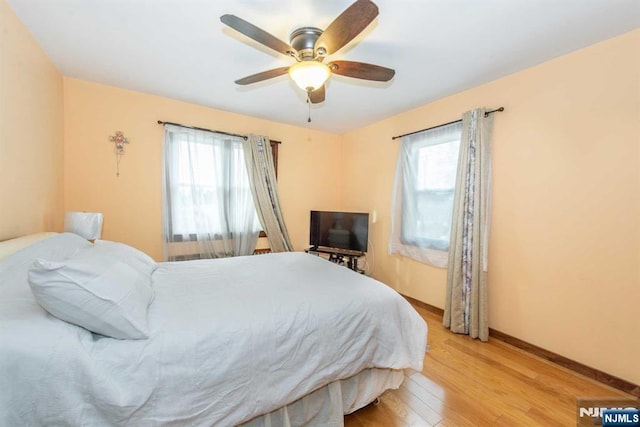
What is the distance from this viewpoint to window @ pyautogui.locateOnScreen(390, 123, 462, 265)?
2739 millimetres

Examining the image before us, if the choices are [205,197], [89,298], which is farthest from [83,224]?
[89,298]

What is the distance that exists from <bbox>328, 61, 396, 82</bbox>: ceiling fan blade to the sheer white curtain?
1.93 metres

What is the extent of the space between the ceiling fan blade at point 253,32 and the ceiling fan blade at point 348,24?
0.71ft

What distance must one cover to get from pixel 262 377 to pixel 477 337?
218 centimetres

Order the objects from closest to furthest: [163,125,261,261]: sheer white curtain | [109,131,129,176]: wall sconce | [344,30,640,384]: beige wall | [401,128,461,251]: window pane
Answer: [344,30,640,384]: beige wall
[109,131,129,176]: wall sconce
[401,128,461,251]: window pane
[163,125,261,261]: sheer white curtain

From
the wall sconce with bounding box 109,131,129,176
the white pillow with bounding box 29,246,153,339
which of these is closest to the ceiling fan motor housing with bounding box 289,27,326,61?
the white pillow with bounding box 29,246,153,339

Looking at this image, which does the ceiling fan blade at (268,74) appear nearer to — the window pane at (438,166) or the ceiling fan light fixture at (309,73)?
the ceiling fan light fixture at (309,73)

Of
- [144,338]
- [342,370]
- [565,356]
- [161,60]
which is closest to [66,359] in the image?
[144,338]

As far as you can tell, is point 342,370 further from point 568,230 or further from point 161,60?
point 161,60

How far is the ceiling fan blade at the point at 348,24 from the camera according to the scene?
45.8 inches

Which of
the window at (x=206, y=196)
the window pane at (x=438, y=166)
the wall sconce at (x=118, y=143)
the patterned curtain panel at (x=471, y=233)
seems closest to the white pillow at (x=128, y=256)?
the window at (x=206, y=196)

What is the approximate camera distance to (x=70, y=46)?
1935 mm

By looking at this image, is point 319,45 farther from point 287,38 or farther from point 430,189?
point 430,189

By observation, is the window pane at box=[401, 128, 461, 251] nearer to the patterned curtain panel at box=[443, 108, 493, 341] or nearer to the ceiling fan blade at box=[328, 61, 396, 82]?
the patterned curtain panel at box=[443, 108, 493, 341]
